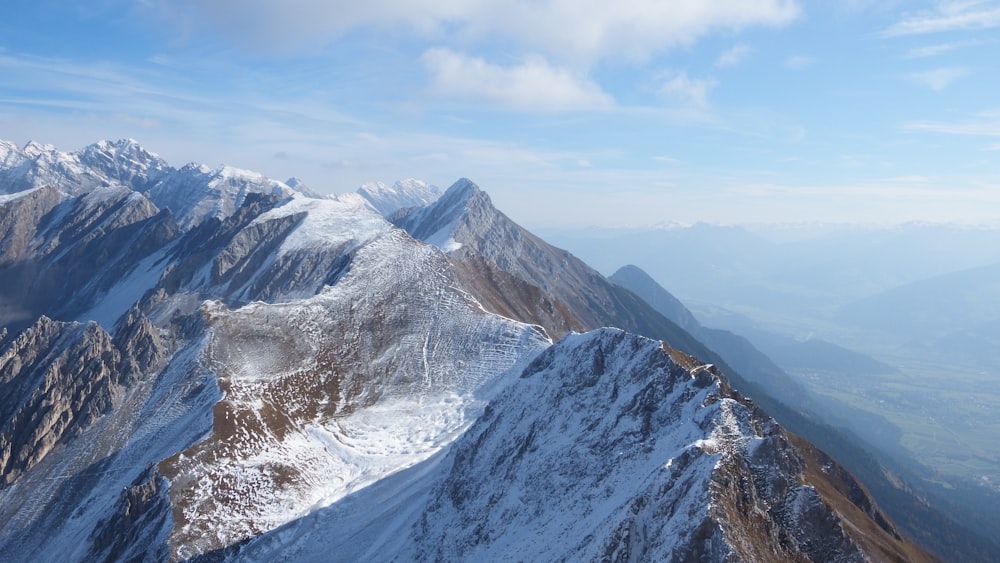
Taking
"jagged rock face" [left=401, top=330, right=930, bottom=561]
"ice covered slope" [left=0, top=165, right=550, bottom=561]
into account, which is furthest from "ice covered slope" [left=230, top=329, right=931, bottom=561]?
"ice covered slope" [left=0, top=165, right=550, bottom=561]

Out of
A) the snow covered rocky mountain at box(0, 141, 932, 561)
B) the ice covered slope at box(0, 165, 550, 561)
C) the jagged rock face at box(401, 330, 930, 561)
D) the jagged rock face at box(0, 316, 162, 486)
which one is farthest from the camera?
the jagged rock face at box(0, 316, 162, 486)

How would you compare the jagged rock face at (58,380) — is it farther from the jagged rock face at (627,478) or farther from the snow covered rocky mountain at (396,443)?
the jagged rock face at (627,478)

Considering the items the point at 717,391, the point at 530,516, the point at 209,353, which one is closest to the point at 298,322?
the point at 209,353

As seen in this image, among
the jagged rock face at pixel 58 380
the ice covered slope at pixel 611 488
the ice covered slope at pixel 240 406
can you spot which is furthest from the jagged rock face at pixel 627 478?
the jagged rock face at pixel 58 380

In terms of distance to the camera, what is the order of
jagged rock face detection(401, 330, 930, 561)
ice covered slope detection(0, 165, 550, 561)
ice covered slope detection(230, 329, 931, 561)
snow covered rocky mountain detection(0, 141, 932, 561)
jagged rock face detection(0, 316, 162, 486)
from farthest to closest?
1. jagged rock face detection(0, 316, 162, 486)
2. ice covered slope detection(0, 165, 550, 561)
3. snow covered rocky mountain detection(0, 141, 932, 561)
4. ice covered slope detection(230, 329, 931, 561)
5. jagged rock face detection(401, 330, 930, 561)

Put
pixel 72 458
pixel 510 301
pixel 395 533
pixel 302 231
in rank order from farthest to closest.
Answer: pixel 302 231 < pixel 510 301 < pixel 72 458 < pixel 395 533

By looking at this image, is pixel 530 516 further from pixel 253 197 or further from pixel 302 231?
pixel 253 197

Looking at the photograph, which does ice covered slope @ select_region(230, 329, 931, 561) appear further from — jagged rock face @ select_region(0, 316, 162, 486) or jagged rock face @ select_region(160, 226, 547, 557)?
jagged rock face @ select_region(0, 316, 162, 486)
